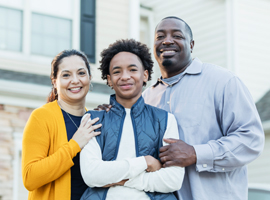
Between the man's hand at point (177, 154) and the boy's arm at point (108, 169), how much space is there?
17cm

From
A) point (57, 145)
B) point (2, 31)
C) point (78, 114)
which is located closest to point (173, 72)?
point (78, 114)

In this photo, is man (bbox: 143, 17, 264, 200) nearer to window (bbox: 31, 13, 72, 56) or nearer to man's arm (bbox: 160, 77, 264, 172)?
man's arm (bbox: 160, 77, 264, 172)

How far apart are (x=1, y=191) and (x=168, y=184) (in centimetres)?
508

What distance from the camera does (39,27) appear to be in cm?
868

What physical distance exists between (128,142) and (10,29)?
576cm

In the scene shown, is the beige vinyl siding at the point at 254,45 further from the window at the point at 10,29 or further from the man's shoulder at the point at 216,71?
the man's shoulder at the point at 216,71

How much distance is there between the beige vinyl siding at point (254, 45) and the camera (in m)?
12.2

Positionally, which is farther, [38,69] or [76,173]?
[38,69]

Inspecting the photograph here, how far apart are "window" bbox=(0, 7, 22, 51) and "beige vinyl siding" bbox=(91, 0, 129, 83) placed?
1.47 metres

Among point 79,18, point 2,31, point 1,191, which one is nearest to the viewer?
point 1,191

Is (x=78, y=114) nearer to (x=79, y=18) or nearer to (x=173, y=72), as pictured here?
(x=173, y=72)

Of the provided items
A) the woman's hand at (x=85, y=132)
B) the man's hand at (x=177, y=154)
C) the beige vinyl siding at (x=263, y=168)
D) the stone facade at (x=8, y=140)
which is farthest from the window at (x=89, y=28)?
the man's hand at (x=177, y=154)

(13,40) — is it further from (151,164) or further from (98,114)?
(151,164)

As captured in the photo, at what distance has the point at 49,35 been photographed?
879 centimetres
